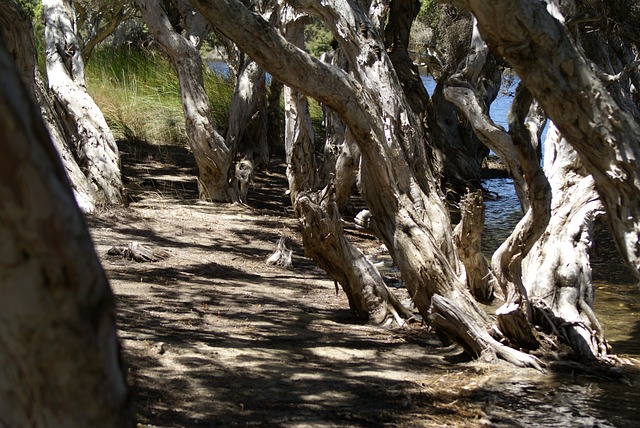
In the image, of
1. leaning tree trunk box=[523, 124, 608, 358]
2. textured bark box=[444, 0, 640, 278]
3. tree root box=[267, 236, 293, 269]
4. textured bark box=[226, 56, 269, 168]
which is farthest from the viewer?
textured bark box=[226, 56, 269, 168]

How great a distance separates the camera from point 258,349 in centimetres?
594

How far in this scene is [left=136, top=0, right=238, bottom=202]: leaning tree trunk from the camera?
1142 cm

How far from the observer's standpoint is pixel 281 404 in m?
4.83

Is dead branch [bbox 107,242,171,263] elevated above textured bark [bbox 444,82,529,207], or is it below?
below

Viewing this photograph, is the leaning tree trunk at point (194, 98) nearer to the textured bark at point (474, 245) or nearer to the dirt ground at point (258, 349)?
the dirt ground at point (258, 349)

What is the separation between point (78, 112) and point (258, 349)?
6.11 meters

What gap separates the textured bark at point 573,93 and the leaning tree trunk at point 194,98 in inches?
316

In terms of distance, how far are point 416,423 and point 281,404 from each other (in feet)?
2.36

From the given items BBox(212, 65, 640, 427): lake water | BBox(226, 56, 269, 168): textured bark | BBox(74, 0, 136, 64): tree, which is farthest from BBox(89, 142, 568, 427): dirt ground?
BBox(74, 0, 136, 64): tree

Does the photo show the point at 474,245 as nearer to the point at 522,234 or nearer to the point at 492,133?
the point at 492,133

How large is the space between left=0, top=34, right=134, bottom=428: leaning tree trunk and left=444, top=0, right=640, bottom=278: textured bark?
2596 mm

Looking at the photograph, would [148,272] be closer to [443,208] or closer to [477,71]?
[443,208]

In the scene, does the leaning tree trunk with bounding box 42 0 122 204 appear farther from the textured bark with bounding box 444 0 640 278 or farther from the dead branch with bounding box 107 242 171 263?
the textured bark with bounding box 444 0 640 278

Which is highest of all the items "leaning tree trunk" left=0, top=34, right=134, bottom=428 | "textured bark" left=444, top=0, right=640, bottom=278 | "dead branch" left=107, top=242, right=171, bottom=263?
"textured bark" left=444, top=0, right=640, bottom=278
